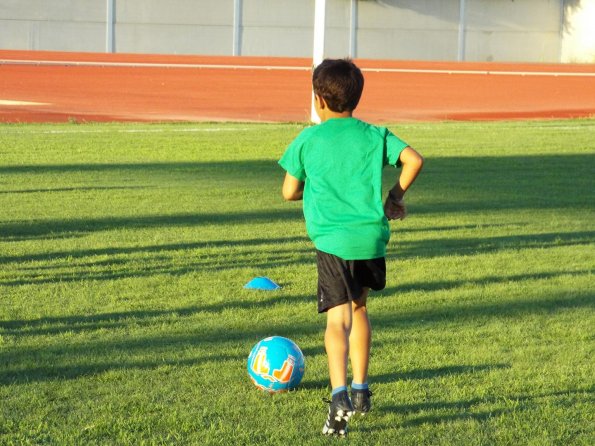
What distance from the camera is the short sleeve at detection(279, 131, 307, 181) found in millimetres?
4531

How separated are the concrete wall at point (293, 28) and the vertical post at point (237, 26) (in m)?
0.06

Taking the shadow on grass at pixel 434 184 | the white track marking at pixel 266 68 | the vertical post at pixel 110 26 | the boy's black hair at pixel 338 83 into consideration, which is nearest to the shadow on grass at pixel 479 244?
the shadow on grass at pixel 434 184

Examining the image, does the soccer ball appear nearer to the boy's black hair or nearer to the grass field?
the grass field

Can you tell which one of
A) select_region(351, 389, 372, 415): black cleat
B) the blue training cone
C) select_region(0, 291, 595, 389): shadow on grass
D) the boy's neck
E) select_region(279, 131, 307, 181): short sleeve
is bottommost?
select_region(0, 291, 595, 389): shadow on grass

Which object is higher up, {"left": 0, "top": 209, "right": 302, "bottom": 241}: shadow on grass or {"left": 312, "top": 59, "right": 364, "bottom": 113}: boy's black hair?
{"left": 312, "top": 59, "right": 364, "bottom": 113}: boy's black hair

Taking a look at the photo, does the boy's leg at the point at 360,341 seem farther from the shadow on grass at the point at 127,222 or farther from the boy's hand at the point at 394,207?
the shadow on grass at the point at 127,222

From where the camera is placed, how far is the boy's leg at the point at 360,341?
468cm

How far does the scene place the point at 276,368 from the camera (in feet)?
16.5

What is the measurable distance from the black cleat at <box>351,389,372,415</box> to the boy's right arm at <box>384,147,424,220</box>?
0.75 metres

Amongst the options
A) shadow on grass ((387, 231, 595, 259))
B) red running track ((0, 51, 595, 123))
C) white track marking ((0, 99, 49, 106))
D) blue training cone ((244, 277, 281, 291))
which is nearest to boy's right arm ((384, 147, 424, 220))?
blue training cone ((244, 277, 281, 291))

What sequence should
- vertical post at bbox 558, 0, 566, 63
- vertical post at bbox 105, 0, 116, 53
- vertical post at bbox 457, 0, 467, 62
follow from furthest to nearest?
vertical post at bbox 558, 0, 566, 63
vertical post at bbox 457, 0, 467, 62
vertical post at bbox 105, 0, 116, 53

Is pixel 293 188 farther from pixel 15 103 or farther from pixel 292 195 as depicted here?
pixel 15 103

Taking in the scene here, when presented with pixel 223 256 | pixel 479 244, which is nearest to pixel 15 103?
pixel 223 256

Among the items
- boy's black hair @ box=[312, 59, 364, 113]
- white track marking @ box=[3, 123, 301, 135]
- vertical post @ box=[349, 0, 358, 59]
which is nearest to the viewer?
boy's black hair @ box=[312, 59, 364, 113]
